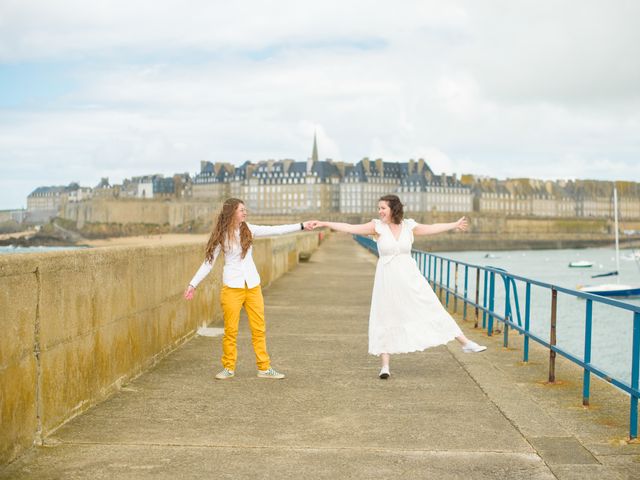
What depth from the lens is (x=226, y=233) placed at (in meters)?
6.94

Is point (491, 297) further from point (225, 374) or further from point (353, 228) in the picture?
point (225, 374)

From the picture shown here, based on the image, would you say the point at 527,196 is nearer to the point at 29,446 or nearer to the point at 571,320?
the point at 571,320

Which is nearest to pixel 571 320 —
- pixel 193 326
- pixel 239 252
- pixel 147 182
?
pixel 193 326

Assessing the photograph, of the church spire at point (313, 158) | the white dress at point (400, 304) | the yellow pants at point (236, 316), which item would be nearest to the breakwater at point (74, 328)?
the yellow pants at point (236, 316)

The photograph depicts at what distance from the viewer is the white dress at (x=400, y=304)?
7172 millimetres

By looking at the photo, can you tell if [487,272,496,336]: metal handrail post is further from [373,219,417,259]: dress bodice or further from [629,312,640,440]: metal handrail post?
[629,312,640,440]: metal handrail post

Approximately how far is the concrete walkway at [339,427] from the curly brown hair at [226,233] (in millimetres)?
1124

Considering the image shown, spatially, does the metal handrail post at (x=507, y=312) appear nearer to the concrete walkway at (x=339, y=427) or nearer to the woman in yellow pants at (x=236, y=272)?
the concrete walkway at (x=339, y=427)

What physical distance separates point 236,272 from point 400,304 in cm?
143

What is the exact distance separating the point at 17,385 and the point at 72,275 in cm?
107

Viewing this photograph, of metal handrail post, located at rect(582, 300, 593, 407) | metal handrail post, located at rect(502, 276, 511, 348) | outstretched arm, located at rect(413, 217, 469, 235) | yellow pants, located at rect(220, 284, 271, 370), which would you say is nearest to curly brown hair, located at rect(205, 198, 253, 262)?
yellow pants, located at rect(220, 284, 271, 370)

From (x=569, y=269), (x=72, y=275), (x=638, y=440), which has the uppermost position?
(x=72, y=275)

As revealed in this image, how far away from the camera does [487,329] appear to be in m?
10.8

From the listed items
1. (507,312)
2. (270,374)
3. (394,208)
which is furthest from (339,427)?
(507,312)
